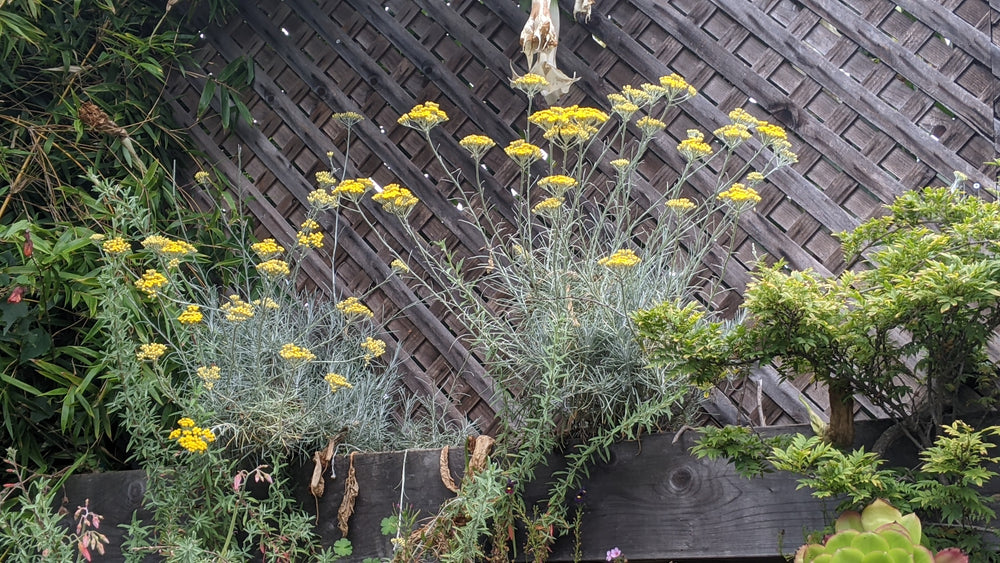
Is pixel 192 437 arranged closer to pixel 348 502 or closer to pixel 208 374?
pixel 208 374

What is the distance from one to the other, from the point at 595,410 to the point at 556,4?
1.08 meters

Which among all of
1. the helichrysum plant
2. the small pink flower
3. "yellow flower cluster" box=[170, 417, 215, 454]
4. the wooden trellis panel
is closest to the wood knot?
the helichrysum plant

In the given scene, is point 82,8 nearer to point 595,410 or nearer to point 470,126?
point 470,126

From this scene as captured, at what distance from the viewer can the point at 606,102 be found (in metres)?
2.26

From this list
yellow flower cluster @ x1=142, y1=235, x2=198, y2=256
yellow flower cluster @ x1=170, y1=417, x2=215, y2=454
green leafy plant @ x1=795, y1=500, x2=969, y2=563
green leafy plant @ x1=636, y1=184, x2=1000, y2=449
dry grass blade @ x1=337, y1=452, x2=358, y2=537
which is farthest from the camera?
dry grass blade @ x1=337, y1=452, x2=358, y2=537

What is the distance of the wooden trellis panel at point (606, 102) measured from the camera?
186cm

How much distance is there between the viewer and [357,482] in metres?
1.99

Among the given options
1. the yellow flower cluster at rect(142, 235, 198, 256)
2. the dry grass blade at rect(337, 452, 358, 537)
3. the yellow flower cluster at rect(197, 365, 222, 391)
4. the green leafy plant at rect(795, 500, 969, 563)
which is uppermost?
the green leafy plant at rect(795, 500, 969, 563)

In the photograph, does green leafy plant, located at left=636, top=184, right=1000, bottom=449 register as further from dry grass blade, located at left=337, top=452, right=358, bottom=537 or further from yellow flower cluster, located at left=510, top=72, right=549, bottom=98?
dry grass blade, located at left=337, top=452, right=358, bottom=537

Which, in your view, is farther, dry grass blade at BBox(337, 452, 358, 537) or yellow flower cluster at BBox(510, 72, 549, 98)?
dry grass blade at BBox(337, 452, 358, 537)

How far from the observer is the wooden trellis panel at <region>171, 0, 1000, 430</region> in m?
1.86

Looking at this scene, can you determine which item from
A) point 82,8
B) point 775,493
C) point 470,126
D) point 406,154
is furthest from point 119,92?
point 775,493

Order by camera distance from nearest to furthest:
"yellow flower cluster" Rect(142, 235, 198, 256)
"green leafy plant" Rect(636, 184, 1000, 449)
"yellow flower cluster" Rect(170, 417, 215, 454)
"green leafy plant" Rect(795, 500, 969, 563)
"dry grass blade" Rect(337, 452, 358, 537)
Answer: "green leafy plant" Rect(795, 500, 969, 563) < "green leafy plant" Rect(636, 184, 1000, 449) < "yellow flower cluster" Rect(170, 417, 215, 454) < "yellow flower cluster" Rect(142, 235, 198, 256) < "dry grass blade" Rect(337, 452, 358, 537)

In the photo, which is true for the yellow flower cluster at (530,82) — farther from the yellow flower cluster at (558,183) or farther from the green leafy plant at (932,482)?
the green leafy plant at (932,482)
